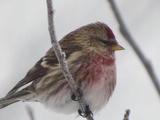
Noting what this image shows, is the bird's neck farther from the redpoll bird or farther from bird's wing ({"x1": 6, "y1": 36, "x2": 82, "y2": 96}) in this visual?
bird's wing ({"x1": 6, "y1": 36, "x2": 82, "y2": 96})

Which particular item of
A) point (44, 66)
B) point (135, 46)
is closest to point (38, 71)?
point (44, 66)

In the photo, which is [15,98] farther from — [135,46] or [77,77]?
[135,46]

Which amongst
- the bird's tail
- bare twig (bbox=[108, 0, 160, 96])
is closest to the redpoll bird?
the bird's tail

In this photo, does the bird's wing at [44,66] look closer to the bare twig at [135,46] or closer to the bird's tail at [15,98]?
the bird's tail at [15,98]

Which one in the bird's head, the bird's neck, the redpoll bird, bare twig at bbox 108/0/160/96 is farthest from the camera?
the bird's head

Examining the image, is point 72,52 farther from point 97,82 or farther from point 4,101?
point 4,101

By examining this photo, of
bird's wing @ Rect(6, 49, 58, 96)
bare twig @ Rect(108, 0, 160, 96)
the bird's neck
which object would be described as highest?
bare twig @ Rect(108, 0, 160, 96)

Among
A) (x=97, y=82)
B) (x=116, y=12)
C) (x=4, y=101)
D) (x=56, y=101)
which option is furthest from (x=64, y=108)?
(x=116, y=12)
